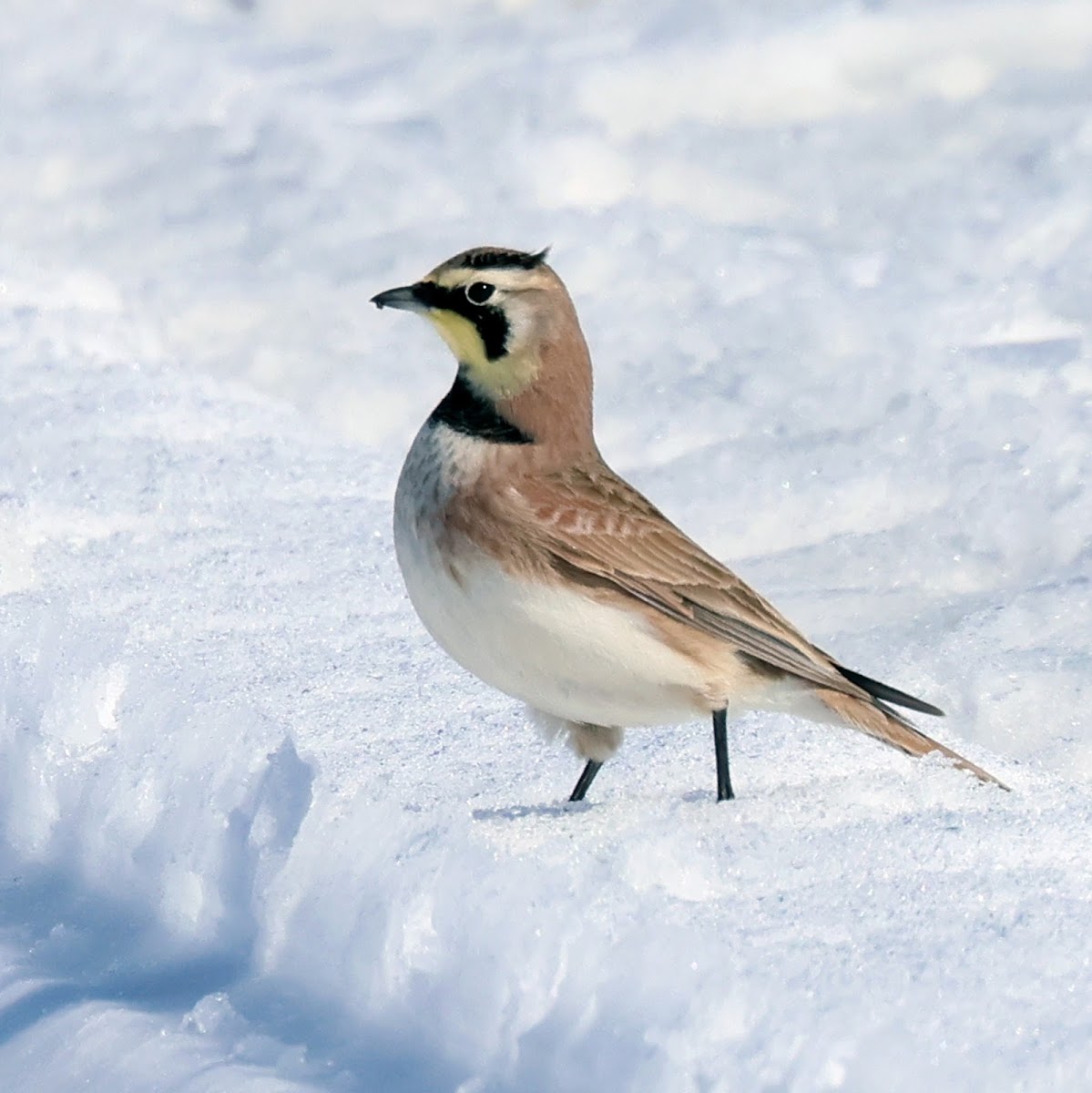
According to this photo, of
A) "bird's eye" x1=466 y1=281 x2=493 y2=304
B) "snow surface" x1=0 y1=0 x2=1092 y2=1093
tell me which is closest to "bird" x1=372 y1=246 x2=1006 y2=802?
"bird's eye" x1=466 y1=281 x2=493 y2=304

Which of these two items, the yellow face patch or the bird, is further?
the yellow face patch

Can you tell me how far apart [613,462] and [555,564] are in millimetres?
3079

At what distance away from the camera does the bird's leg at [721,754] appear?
3871mm

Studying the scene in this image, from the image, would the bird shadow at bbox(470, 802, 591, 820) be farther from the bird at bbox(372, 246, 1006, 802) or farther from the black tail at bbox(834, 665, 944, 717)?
the black tail at bbox(834, 665, 944, 717)

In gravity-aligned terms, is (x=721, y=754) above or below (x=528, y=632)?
below

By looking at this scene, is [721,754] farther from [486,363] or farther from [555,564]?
[486,363]

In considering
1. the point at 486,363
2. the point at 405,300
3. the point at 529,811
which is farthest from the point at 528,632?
the point at 405,300

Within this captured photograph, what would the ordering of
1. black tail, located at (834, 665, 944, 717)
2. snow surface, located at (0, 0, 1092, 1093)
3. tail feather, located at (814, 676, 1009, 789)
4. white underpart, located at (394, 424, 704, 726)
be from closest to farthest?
1. snow surface, located at (0, 0, 1092, 1093)
2. white underpart, located at (394, 424, 704, 726)
3. black tail, located at (834, 665, 944, 717)
4. tail feather, located at (814, 676, 1009, 789)

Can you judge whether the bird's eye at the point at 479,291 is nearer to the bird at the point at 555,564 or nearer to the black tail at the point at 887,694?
the bird at the point at 555,564

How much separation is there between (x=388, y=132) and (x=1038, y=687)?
16.7 ft

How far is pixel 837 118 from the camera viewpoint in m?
9.50

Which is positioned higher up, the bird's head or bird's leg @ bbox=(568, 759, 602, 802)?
the bird's head

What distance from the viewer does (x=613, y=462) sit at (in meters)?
6.81

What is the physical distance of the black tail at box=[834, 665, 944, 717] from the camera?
3.82 meters
